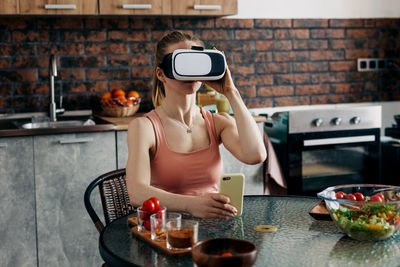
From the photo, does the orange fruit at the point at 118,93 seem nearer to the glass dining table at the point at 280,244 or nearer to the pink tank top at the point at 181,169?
the pink tank top at the point at 181,169

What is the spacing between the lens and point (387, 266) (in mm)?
1351

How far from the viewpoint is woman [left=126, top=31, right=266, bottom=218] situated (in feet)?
6.63

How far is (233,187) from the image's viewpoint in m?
1.69

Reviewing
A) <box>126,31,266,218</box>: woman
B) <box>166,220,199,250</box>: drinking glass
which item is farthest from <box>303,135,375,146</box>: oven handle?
<box>166,220,199,250</box>: drinking glass

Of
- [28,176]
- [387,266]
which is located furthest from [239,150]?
[28,176]

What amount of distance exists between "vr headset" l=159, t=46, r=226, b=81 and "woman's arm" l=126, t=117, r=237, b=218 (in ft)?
1.03

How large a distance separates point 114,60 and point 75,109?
0.41 m

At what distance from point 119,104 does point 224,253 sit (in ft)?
7.37

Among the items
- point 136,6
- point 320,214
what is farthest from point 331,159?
point 320,214

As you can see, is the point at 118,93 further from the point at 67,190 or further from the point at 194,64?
the point at 194,64

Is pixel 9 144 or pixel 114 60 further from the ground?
pixel 114 60

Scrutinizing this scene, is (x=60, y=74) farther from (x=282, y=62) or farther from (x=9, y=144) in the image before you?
(x=282, y=62)

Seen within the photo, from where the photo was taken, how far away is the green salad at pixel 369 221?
1.51 metres

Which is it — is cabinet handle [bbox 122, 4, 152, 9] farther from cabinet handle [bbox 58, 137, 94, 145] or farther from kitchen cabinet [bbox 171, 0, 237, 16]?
cabinet handle [bbox 58, 137, 94, 145]
